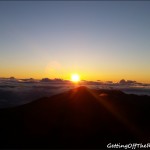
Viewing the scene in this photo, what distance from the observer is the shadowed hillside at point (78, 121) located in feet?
116

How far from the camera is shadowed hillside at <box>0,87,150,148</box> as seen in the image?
1390 inches

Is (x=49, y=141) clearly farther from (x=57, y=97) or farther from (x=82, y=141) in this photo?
(x=57, y=97)

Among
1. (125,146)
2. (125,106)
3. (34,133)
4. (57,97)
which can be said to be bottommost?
(125,146)

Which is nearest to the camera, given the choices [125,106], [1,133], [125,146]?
[125,146]

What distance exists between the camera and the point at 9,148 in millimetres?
34062

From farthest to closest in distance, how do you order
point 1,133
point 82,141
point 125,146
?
1. point 1,133
2. point 82,141
3. point 125,146

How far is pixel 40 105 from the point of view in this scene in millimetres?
47188

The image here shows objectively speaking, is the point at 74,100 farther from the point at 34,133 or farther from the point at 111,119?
the point at 34,133

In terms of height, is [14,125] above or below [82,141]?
above

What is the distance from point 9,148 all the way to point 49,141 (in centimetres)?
447

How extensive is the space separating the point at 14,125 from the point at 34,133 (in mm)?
4473

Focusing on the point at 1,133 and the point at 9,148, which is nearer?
the point at 9,148

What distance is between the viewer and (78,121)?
4012cm

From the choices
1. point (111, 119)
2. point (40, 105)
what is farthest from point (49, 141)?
point (40, 105)
